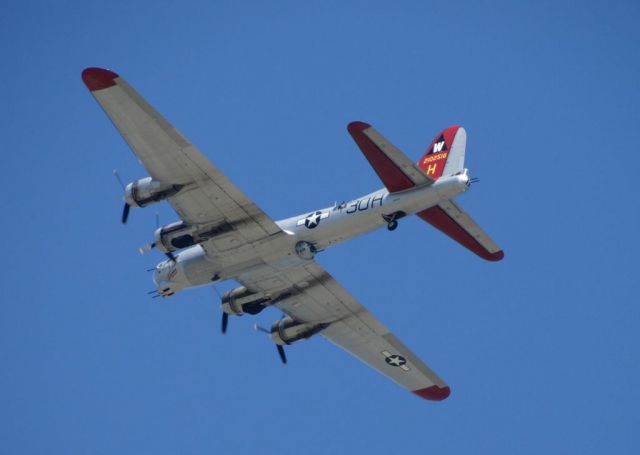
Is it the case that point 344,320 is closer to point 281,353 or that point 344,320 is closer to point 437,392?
point 281,353

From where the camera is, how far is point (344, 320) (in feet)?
161

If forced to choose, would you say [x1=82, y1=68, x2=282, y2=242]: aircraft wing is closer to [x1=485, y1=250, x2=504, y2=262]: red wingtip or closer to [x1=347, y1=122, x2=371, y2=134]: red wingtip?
[x1=347, y1=122, x2=371, y2=134]: red wingtip

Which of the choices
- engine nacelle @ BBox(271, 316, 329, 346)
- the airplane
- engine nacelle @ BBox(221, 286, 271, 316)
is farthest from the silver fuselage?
engine nacelle @ BBox(271, 316, 329, 346)

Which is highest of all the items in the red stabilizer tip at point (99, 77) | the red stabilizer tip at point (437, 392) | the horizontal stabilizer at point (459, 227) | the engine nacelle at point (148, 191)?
the red stabilizer tip at point (99, 77)

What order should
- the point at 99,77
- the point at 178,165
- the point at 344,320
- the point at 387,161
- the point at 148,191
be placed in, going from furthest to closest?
the point at 344,320, the point at 148,191, the point at 178,165, the point at 387,161, the point at 99,77

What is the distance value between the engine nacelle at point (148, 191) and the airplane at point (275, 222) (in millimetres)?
36

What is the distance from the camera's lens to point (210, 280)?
1806 inches

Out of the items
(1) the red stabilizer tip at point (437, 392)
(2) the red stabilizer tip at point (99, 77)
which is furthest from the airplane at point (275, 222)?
(1) the red stabilizer tip at point (437, 392)

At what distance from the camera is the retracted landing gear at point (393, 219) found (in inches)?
1656

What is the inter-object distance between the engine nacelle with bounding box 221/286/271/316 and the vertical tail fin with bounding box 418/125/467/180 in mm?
9096

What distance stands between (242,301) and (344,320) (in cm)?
463

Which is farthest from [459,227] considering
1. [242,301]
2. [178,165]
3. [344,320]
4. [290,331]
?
[178,165]

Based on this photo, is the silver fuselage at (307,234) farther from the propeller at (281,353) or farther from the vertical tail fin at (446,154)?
the propeller at (281,353)

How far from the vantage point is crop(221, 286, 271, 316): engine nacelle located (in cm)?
4753
